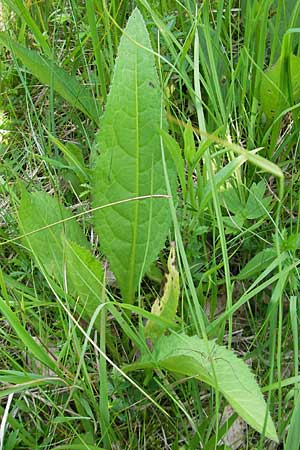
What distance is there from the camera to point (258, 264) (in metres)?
1.19

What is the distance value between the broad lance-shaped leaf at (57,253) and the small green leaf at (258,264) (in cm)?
28

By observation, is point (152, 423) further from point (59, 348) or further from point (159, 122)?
point (159, 122)

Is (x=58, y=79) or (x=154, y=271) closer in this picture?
(x=154, y=271)

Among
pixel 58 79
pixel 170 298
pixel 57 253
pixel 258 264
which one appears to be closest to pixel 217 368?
pixel 170 298

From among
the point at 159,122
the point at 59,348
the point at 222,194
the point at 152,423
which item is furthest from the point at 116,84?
the point at 152,423

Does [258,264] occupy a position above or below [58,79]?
below

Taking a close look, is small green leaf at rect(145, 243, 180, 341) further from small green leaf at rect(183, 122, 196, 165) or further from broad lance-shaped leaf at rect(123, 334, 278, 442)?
small green leaf at rect(183, 122, 196, 165)

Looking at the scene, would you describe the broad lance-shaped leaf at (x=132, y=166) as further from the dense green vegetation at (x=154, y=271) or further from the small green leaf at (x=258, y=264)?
the small green leaf at (x=258, y=264)

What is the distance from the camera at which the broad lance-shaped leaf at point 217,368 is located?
87cm

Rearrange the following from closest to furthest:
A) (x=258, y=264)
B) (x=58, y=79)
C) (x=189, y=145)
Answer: (x=189, y=145), (x=258, y=264), (x=58, y=79)

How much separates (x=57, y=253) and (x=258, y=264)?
38 cm

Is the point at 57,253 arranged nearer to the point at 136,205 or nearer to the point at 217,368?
the point at 136,205

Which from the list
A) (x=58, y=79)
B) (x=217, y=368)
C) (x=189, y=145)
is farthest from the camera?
(x=58, y=79)

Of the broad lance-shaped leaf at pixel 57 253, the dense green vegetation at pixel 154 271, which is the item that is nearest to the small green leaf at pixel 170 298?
the dense green vegetation at pixel 154 271
